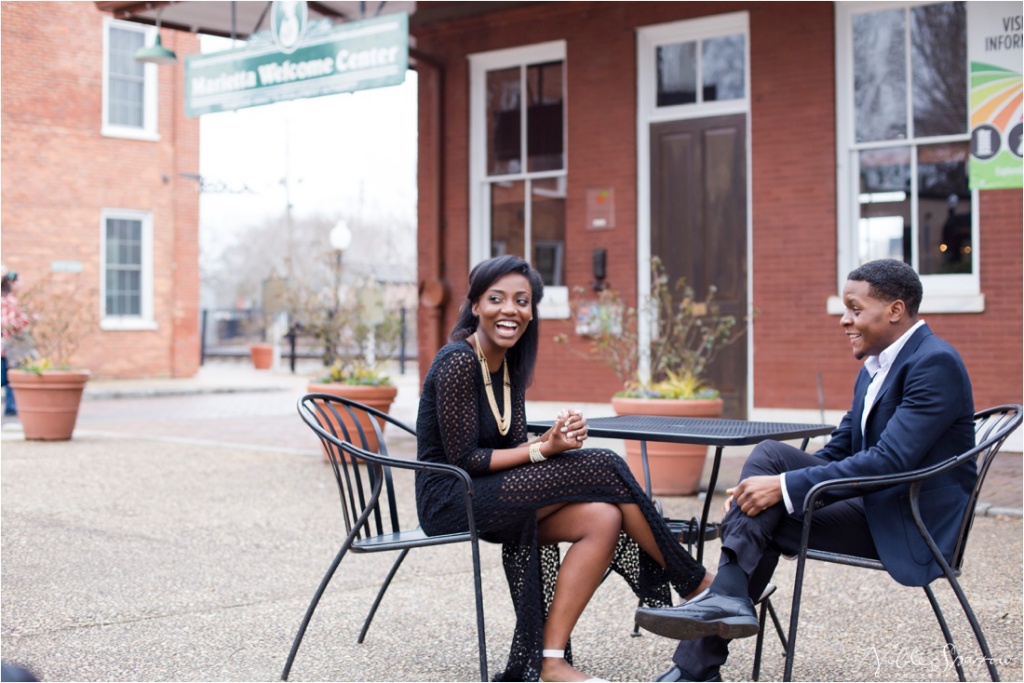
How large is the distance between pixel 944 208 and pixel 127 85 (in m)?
16.8

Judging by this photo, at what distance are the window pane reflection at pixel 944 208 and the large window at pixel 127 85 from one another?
52.9 ft

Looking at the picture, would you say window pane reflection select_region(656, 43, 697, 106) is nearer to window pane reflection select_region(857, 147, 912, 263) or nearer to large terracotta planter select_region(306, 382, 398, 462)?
window pane reflection select_region(857, 147, 912, 263)

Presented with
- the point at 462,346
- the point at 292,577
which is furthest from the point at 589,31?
the point at 462,346

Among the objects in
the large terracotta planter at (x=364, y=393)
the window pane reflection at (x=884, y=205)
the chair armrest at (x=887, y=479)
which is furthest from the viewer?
the window pane reflection at (x=884, y=205)

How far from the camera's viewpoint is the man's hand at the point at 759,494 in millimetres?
3270

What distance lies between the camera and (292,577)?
17.2 ft

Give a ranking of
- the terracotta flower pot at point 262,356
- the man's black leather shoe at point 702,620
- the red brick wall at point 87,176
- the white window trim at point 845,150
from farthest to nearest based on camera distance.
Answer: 1. the terracotta flower pot at point 262,356
2. the red brick wall at point 87,176
3. the white window trim at point 845,150
4. the man's black leather shoe at point 702,620

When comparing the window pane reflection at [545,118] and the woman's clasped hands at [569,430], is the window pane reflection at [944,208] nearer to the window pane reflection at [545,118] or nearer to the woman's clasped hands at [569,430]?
the window pane reflection at [545,118]

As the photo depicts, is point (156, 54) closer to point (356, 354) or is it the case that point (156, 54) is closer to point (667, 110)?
point (356, 354)

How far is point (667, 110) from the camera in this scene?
10.3 m

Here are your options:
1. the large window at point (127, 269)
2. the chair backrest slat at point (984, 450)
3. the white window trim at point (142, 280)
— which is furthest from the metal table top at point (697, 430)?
the large window at point (127, 269)

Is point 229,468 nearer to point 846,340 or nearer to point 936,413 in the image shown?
point 846,340

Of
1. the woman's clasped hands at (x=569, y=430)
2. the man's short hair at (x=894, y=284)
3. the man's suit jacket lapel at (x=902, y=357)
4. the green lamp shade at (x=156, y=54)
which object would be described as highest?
the green lamp shade at (x=156, y=54)

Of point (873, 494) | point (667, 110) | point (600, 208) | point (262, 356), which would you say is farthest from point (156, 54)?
point (262, 356)
